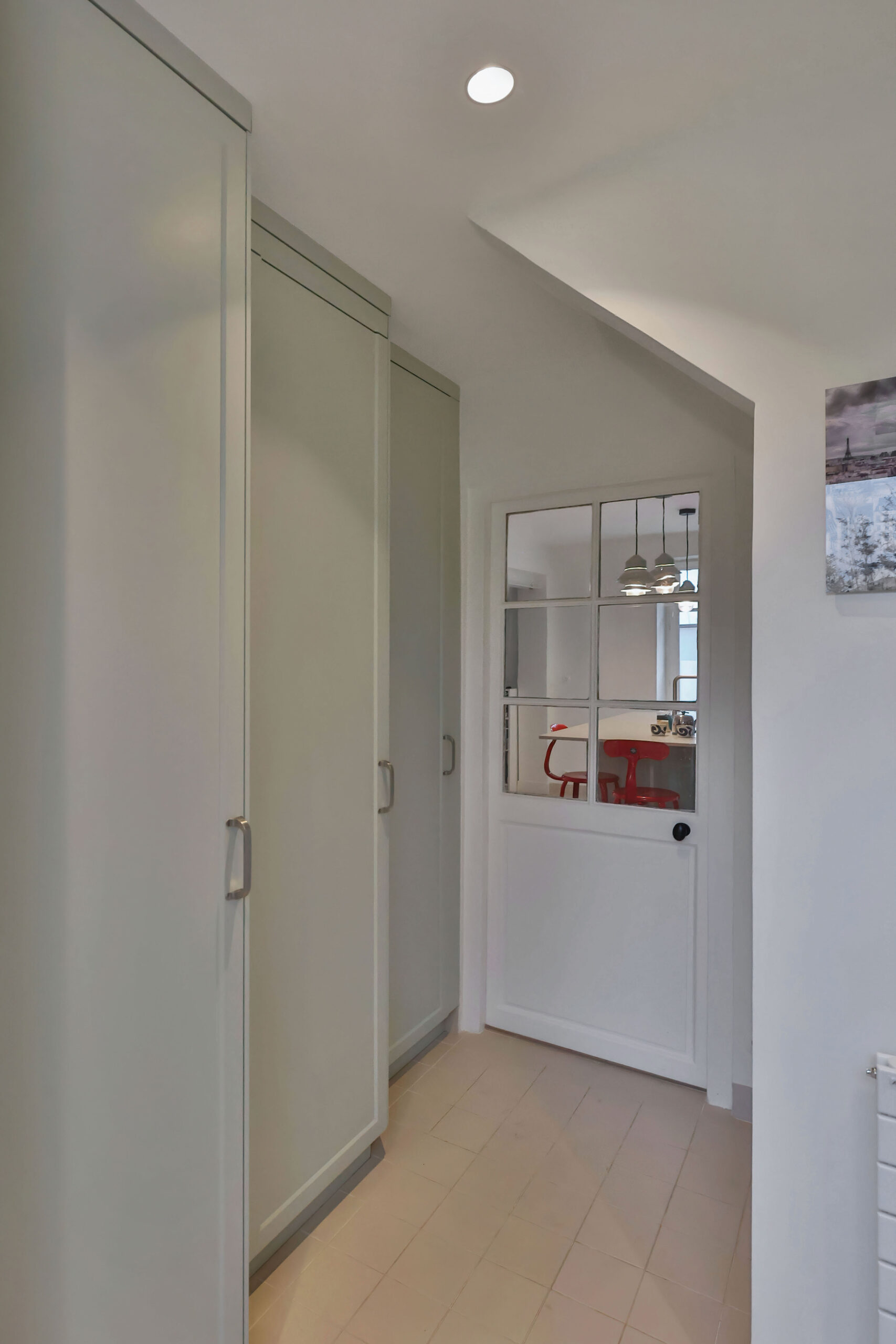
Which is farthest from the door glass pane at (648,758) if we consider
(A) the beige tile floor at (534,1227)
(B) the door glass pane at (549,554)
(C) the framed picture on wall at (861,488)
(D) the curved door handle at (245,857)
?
(D) the curved door handle at (245,857)

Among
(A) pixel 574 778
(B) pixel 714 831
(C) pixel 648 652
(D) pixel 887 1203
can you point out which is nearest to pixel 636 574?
(C) pixel 648 652

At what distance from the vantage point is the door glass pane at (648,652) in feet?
7.55

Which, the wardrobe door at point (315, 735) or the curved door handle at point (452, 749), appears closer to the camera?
the wardrobe door at point (315, 735)

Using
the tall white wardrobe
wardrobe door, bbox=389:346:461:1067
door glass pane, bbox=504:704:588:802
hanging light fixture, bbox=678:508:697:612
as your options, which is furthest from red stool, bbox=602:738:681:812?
the tall white wardrobe

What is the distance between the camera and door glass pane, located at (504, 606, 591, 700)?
8.18 ft

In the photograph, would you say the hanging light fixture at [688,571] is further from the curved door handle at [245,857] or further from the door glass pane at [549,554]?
the curved door handle at [245,857]

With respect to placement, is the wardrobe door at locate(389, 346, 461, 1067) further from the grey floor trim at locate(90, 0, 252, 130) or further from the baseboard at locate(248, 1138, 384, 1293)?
the grey floor trim at locate(90, 0, 252, 130)

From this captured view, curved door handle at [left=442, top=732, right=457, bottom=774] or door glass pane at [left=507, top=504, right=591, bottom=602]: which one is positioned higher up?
door glass pane at [left=507, top=504, right=591, bottom=602]

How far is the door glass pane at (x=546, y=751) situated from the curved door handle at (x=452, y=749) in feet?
0.65

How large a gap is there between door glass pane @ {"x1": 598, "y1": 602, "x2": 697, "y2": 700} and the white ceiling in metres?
1.10

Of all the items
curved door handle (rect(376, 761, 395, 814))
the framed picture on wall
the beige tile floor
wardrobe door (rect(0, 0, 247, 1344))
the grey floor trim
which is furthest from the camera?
curved door handle (rect(376, 761, 395, 814))

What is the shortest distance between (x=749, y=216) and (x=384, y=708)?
53.9 inches

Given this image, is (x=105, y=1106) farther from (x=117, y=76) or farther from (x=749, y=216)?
(x=749, y=216)

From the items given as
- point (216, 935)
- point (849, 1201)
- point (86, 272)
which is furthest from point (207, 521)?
point (849, 1201)
